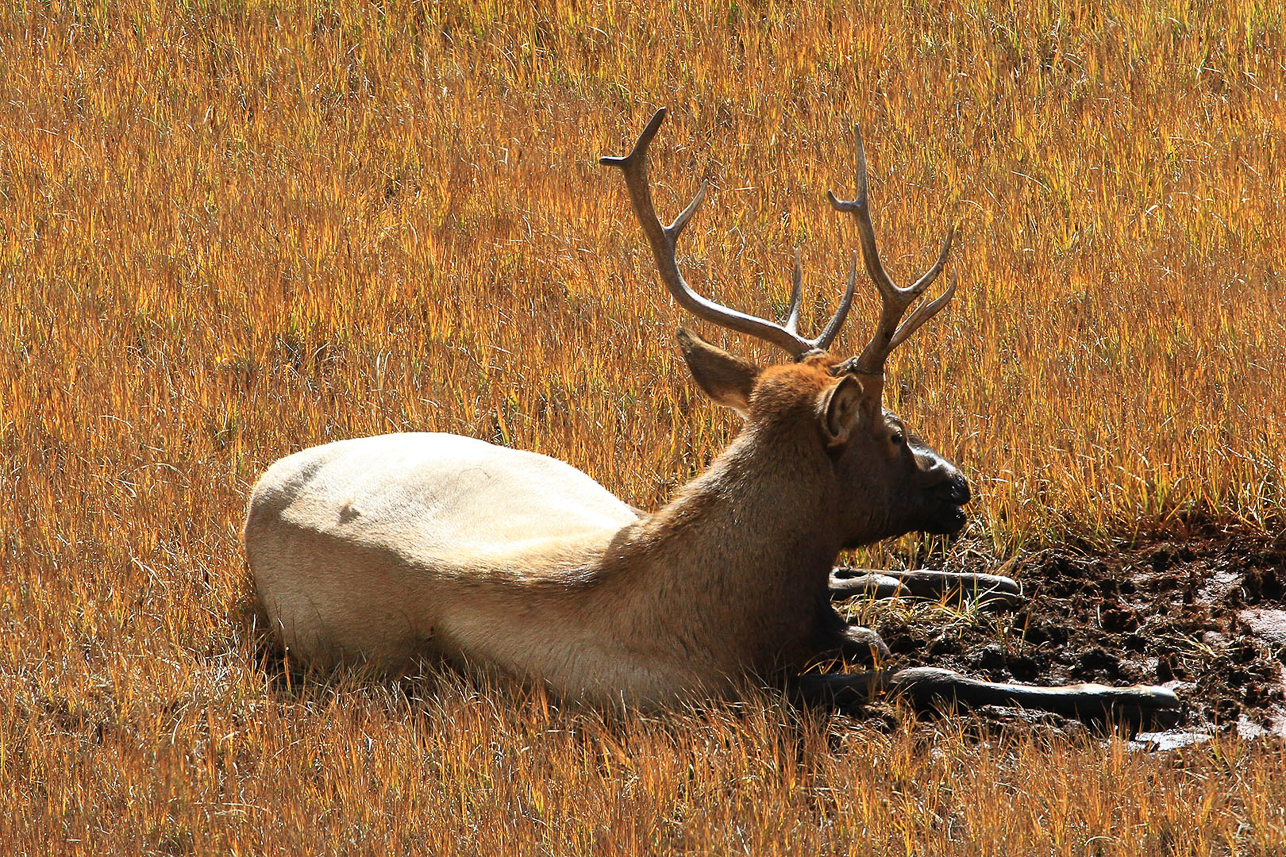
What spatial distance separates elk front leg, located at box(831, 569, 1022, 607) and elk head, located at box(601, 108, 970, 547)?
0.47 metres

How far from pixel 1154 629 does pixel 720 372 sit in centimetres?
165

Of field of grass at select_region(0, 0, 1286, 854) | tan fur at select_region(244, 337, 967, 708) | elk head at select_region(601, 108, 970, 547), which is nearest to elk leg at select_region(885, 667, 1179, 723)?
field of grass at select_region(0, 0, 1286, 854)

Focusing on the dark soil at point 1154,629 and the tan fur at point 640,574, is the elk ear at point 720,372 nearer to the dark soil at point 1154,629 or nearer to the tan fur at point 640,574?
the tan fur at point 640,574

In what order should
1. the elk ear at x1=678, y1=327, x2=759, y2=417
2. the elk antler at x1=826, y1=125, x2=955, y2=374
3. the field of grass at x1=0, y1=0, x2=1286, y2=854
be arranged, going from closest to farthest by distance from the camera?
the field of grass at x1=0, y1=0, x2=1286, y2=854
the elk antler at x1=826, y1=125, x2=955, y2=374
the elk ear at x1=678, y1=327, x2=759, y2=417

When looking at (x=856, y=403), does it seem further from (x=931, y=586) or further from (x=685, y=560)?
(x=931, y=586)

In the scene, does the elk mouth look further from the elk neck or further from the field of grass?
the field of grass

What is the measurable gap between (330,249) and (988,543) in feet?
13.5

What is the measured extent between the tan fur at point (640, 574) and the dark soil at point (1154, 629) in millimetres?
621

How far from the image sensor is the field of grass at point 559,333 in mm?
3752

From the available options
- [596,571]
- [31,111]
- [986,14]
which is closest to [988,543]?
[596,571]

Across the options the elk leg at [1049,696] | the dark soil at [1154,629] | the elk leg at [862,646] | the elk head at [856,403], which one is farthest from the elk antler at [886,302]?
the dark soil at [1154,629]

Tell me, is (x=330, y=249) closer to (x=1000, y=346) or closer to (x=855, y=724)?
(x=1000, y=346)

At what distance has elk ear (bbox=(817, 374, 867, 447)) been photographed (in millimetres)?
4086

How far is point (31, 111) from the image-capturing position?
980cm
